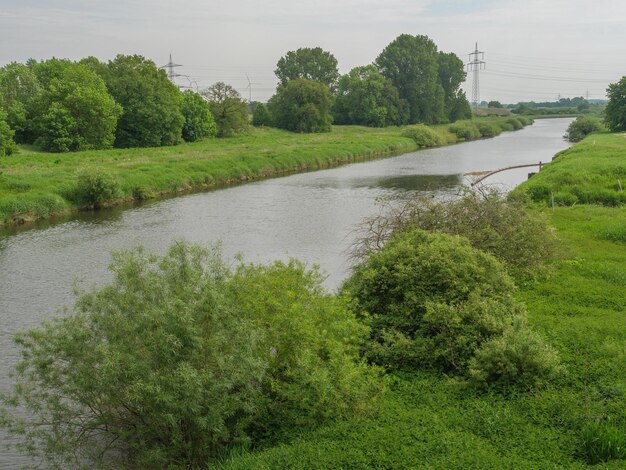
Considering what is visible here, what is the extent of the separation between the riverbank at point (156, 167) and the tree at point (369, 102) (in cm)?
2714

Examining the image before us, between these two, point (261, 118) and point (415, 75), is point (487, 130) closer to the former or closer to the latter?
point (415, 75)

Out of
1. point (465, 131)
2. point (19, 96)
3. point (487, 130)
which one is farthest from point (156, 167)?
point (487, 130)

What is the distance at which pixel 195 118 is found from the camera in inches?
2749

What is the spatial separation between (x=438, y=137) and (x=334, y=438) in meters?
85.4

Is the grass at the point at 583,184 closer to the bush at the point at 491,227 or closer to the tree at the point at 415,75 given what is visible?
the bush at the point at 491,227

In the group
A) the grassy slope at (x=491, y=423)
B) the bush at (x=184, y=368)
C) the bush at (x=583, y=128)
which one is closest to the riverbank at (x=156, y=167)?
the bush at (x=184, y=368)

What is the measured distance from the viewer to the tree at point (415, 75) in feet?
382

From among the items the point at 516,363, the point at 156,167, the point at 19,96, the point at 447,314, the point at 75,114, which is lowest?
the point at 516,363

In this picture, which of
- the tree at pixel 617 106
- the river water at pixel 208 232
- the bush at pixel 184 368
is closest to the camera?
the bush at pixel 184 368

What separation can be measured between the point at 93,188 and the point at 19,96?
3484 cm

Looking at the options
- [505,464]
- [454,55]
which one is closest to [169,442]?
[505,464]

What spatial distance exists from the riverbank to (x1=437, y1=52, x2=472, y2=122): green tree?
176 ft

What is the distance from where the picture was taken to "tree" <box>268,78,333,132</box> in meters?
90.1

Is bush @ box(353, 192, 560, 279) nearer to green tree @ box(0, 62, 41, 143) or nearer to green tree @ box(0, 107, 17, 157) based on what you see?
green tree @ box(0, 107, 17, 157)
